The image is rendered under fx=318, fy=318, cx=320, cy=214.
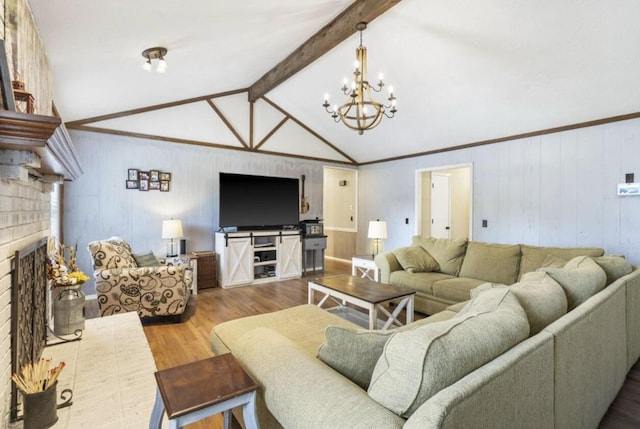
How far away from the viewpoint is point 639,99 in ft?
11.5

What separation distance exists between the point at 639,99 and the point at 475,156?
2.02 m

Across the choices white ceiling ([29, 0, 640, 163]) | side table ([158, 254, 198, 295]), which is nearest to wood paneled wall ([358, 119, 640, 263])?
white ceiling ([29, 0, 640, 163])

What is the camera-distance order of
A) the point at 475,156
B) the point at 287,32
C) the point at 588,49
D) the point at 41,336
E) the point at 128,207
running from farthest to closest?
1. the point at 475,156
2. the point at 128,207
3. the point at 287,32
4. the point at 588,49
5. the point at 41,336

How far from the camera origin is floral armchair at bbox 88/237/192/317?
326cm

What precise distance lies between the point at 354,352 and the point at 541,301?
0.99 meters

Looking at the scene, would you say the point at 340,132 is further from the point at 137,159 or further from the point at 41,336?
the point at 41,336

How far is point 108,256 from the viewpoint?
3387 mm

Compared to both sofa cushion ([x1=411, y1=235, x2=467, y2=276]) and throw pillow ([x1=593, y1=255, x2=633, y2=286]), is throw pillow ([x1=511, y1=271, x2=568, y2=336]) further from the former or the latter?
sofa cushion ([x1=411, y1=235, x2=467, y2=276])

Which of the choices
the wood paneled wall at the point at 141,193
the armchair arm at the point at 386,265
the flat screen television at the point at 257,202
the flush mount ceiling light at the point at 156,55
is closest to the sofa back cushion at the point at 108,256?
the wood paneled wall at the point at 141,193

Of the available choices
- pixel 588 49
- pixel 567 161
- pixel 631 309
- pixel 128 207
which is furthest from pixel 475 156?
pixel 128 207

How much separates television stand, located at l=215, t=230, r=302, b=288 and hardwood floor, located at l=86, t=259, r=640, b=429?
190 mm

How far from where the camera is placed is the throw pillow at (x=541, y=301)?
56.6 inches

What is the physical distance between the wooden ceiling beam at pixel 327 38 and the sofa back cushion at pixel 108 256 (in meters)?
3.00

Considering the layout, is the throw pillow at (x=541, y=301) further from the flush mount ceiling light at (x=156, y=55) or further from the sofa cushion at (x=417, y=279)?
the flush mount ceiling light at (x=156, y=55)
